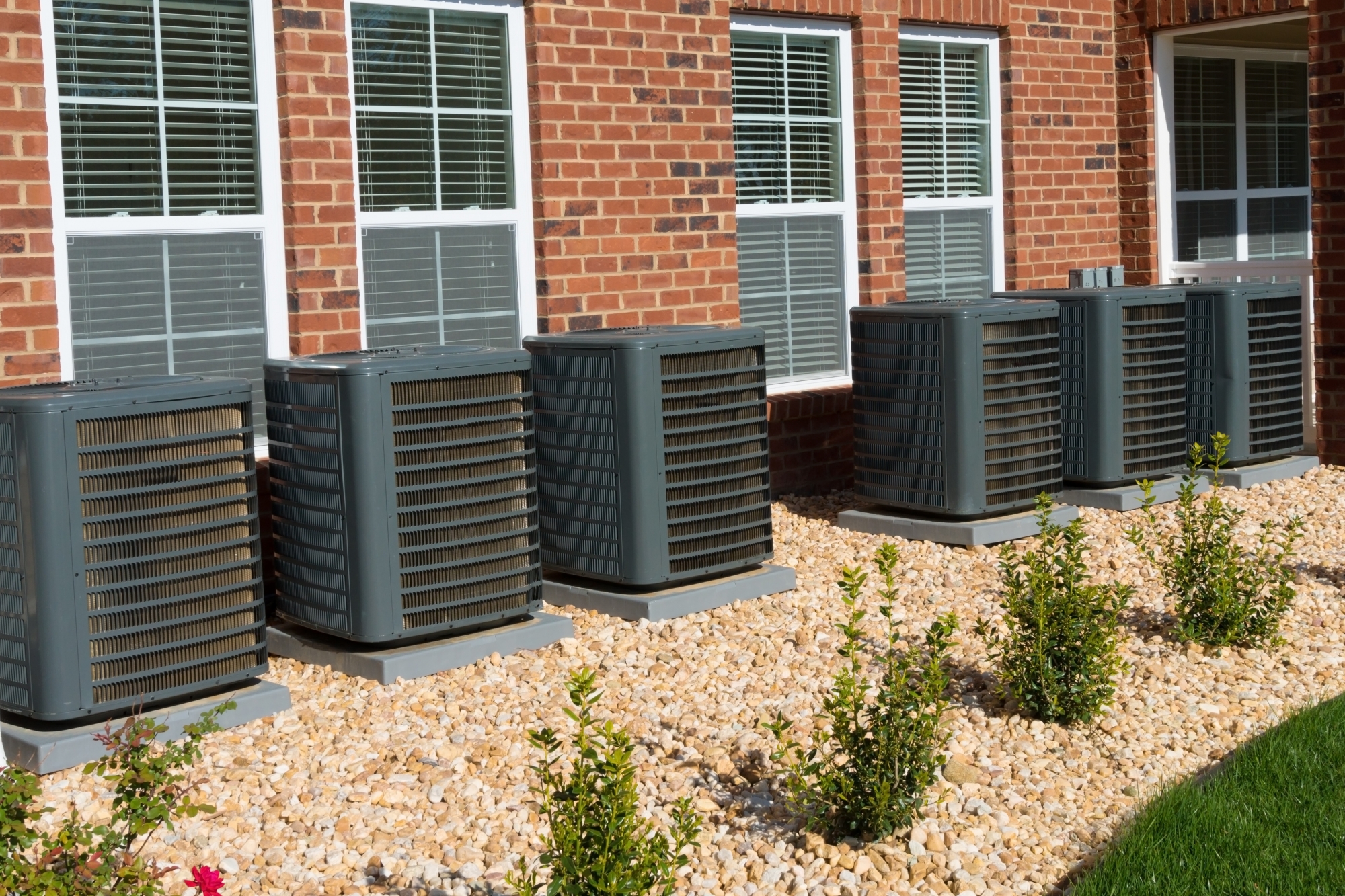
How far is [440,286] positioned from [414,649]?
7.00ft

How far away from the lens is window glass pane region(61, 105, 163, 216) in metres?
5.94

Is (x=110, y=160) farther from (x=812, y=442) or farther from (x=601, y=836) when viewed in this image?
(x=812, y=442)

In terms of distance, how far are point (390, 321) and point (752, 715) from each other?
286 centimetres

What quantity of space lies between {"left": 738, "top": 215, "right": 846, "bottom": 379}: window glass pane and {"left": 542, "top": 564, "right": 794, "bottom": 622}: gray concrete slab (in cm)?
222

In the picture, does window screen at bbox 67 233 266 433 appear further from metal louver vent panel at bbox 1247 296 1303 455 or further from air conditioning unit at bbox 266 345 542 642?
metal louver vent panel at bbox 1247 296 1303 455

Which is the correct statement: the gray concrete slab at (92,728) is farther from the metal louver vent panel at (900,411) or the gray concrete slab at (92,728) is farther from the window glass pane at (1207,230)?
the window glass pane at (1207,230)

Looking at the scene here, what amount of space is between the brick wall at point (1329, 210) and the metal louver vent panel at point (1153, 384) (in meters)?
1.54

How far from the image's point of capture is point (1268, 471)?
8992 mm

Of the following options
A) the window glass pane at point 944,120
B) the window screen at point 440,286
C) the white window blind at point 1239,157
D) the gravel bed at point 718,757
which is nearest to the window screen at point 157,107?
the window screen at point 440,286

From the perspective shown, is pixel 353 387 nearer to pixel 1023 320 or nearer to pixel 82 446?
pixel 82 446

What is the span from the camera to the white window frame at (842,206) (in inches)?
338

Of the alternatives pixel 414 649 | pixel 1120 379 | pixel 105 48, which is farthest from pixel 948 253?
pixel 105 48

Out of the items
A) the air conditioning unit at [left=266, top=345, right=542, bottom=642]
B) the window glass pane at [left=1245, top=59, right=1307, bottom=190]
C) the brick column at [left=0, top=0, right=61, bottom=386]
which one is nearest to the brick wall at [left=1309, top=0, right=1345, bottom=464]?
the window glass pane at [left=1245, top=59, right=1307, bottom=190]

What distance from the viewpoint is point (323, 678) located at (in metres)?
5.54
